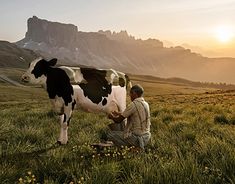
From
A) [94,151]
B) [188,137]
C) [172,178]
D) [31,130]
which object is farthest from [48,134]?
[172,178]

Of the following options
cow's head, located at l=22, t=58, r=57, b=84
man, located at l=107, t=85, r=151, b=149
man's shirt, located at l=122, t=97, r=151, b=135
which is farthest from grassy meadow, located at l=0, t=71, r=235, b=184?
cow's head, located at l=22, t=58, r=57, b=84

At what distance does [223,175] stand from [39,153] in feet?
17.0

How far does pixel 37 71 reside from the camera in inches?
441

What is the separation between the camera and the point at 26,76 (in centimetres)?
1100

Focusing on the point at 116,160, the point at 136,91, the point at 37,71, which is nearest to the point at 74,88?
the point at 37,71

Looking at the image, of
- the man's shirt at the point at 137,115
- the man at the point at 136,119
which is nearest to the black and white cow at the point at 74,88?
the man at the point at 136,119

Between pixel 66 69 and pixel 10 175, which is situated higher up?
pixel 66 69

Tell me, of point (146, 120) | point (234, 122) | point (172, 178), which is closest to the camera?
point (172, 178)

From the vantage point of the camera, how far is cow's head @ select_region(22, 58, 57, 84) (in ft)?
36.2

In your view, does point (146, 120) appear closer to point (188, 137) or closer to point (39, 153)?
point (188, 137)

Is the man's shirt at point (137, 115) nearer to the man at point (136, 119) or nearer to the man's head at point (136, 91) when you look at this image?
the man at point (136, 119)

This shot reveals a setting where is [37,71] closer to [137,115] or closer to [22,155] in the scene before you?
[22,155]

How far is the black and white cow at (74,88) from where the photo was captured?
36.9 feet

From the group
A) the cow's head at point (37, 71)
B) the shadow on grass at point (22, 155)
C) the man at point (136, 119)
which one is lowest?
the shadow on grass at point (22, 155)
